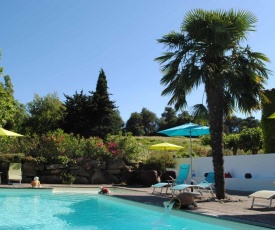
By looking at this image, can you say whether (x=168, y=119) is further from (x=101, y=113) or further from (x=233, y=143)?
(x=233, y=143)

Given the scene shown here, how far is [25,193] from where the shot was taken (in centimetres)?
1499

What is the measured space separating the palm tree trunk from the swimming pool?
2244mm

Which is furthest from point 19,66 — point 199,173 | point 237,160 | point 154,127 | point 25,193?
point 154,127

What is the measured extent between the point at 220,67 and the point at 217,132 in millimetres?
1981

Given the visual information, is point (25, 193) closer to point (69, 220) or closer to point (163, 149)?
point (69, 220)

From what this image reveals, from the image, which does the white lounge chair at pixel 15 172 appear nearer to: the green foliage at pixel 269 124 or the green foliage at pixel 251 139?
the green foliage at pixel 269 124

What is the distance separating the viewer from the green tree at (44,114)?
34.7m

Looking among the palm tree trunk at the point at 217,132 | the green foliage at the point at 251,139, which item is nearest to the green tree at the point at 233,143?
the green foliage at the point at 251,139

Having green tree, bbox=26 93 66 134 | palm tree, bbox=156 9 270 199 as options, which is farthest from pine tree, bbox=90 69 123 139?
palm tree, bbox=156 9 270 199

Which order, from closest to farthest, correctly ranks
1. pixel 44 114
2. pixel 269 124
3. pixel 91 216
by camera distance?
1. pixel 91 216
2. pixel 269 124
3. pixel 44 114

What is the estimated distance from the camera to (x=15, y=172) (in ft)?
57.0

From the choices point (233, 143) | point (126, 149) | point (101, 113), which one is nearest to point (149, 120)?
point (101, 113)

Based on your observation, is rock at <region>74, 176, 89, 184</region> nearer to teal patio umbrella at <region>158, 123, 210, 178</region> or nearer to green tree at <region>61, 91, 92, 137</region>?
teal patio umbrella at <region>158, 123, 210, 178</region>

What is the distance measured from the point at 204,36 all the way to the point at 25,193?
9992 millimetres
